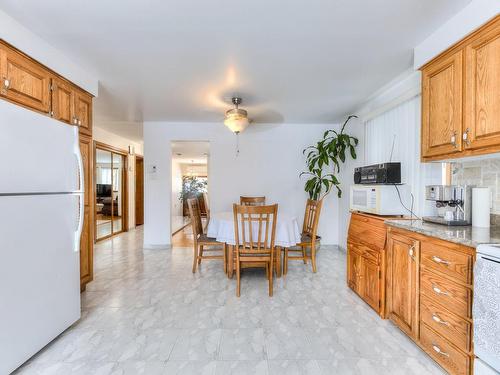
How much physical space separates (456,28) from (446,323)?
1936 millimetres

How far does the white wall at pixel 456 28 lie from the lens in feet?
5.04

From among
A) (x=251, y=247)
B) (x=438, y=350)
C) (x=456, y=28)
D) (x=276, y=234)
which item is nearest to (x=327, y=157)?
(x=276, y=234)

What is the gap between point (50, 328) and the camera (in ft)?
5.77

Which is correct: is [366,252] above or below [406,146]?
below

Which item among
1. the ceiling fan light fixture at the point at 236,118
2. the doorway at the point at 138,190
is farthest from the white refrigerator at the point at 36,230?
the doorway at the point at 138,190

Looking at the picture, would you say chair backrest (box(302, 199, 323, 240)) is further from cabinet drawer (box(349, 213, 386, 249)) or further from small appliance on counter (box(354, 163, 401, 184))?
small appliance on counter (box(354, 163, 401, 184))

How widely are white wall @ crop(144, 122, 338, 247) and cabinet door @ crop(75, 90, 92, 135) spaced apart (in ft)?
6.35

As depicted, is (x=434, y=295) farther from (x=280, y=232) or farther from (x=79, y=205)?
(x=79, y=205)

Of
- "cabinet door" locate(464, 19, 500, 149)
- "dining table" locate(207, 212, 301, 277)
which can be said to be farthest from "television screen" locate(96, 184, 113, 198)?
"cabinet door" locate(464, 19, 500, 149)

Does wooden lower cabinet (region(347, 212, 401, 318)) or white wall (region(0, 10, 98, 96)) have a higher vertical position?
white wall (region(0, 10, 98, 96))

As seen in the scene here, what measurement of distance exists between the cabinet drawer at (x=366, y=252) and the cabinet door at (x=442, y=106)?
36.6 inches

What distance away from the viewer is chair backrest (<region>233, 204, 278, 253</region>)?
2.57 meters

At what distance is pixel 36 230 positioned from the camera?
164 centimetres

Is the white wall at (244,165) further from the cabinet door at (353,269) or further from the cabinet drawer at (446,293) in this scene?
the cabinet drawer at (446,293)
